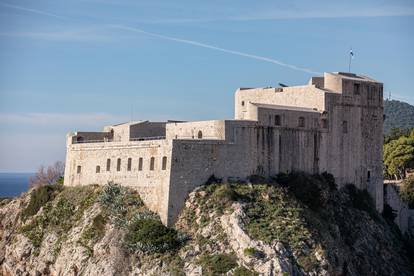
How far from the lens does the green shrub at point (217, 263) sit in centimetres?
4597

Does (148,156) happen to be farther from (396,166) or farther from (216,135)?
(396,166)

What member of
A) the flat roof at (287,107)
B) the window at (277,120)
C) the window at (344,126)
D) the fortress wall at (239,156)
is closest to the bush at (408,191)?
the window at (344,126)

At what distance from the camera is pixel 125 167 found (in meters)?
56.0

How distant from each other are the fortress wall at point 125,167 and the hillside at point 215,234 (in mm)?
833

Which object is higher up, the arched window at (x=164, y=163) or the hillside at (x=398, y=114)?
the hillside at (x=398, y=114)

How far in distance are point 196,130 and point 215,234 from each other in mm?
8236

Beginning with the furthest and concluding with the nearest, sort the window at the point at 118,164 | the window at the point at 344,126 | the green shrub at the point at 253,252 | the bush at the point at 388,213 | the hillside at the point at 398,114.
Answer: the hillside at the point at 398,114 → the bush at the point at 388,213 → the window at the point at 344,126 → the window at the point at 118,164 → the green shrub at the point at 253,252

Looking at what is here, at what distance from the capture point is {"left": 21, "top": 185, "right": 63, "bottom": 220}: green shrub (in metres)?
61.6

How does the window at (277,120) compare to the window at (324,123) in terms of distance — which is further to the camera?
the window at (324,123)

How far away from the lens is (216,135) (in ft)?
172

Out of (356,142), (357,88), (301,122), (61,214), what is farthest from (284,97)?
(61,214)

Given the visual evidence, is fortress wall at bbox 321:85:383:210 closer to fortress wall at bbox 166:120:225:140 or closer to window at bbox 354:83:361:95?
window at bbox 354:83:361:95

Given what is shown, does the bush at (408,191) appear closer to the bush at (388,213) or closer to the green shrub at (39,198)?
the bush at (388,213)

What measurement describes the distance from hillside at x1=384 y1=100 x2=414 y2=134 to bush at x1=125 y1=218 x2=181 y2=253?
105311mm
